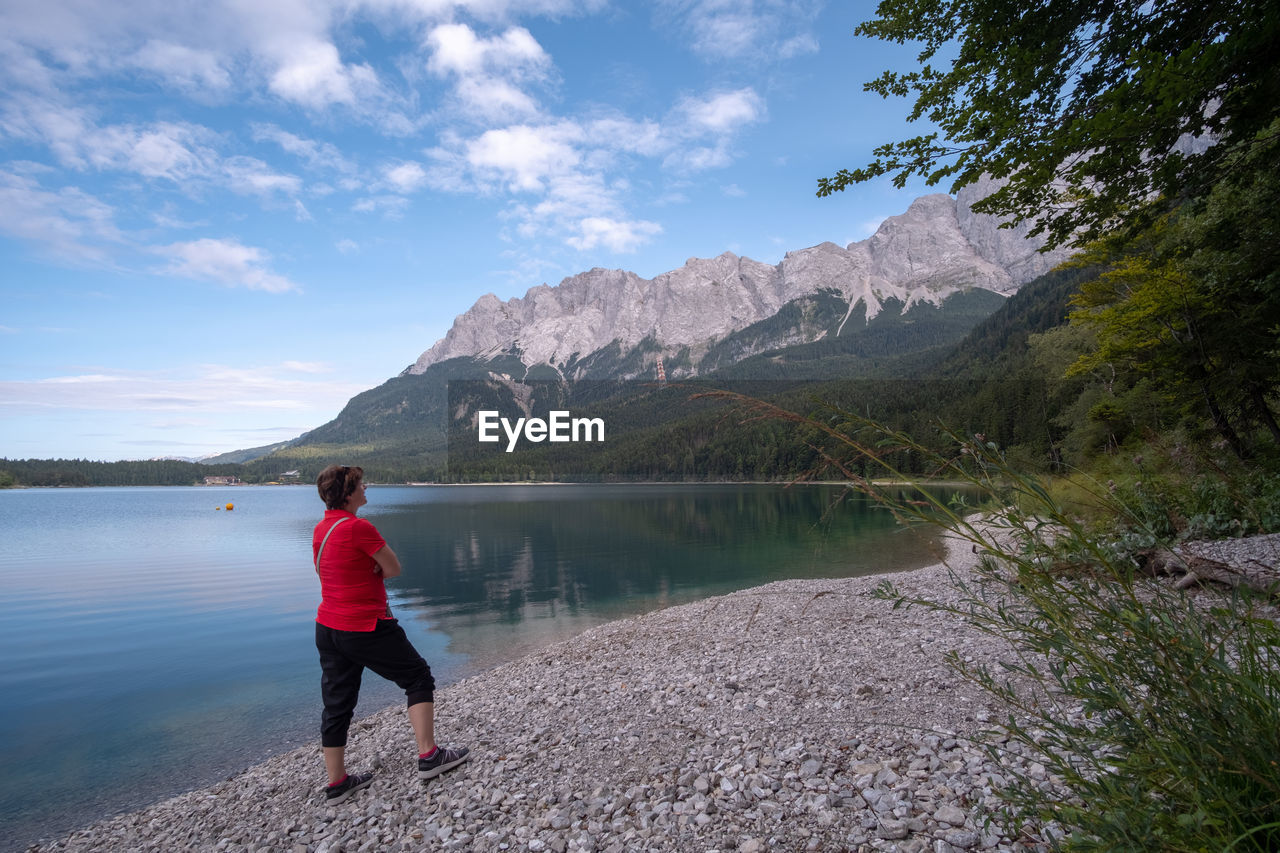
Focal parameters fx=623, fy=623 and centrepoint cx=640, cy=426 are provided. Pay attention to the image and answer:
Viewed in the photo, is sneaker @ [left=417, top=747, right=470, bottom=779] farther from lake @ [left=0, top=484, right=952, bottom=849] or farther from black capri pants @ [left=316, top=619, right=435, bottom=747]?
lake @ [left=0, top=484, right=952, bottom=849]

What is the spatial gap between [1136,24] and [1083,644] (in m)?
7.75

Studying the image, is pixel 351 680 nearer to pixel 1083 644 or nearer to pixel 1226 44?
pixel 1083 644

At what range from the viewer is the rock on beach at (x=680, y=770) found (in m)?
4.07

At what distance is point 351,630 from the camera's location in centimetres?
535

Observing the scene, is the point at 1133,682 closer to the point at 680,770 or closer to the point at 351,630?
the point at 680,770

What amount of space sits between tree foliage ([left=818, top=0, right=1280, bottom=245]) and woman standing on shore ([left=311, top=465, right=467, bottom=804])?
21.8 ft

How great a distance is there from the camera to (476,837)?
4.56m

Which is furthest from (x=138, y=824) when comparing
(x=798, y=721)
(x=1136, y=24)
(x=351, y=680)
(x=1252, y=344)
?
(x=1252, y=344)

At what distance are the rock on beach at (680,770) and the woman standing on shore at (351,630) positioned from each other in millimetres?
492

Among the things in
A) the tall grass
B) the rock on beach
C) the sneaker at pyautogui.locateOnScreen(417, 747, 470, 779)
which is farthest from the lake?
the sneaker at pyautogui.locateOnScreen(417, 747, 470, 779)

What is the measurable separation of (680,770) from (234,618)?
20.3m

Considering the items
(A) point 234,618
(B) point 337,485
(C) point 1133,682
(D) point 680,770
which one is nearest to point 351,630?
(B) point 337,485

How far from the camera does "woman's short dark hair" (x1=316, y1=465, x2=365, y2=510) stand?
5422 millimetres

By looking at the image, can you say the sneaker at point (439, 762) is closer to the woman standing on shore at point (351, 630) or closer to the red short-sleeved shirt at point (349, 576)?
the woman standing on shore at point (351, 630)
